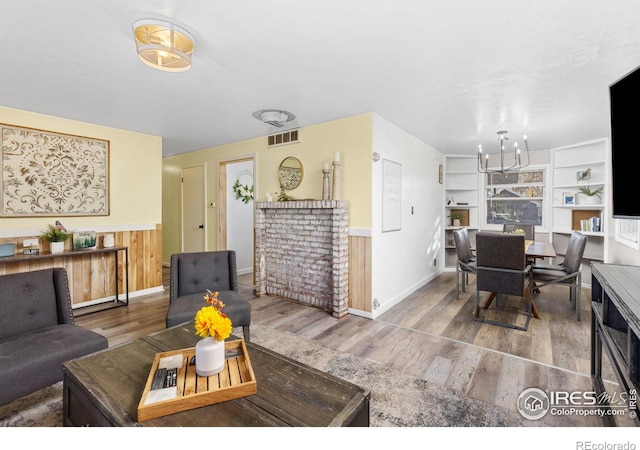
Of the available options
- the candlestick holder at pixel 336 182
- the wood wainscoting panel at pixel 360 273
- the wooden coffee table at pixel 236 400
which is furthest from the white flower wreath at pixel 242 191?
the wooden coffee table at pixel 236 400

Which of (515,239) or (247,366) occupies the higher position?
(515,239)

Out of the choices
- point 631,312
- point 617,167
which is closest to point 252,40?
point 617,167

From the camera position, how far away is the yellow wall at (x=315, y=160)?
137 inches

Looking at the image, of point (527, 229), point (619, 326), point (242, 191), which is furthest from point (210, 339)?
point (527, 229)

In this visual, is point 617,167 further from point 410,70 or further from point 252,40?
point 252,40

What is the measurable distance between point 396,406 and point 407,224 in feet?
9.23

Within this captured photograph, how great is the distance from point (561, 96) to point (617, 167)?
1642 millimetres

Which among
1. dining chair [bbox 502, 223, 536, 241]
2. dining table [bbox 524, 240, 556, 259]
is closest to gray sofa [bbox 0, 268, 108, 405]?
dining table [bbox 524, 240, 556, 259]

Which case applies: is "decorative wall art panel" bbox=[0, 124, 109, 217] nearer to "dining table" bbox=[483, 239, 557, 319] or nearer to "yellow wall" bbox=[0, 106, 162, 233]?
"yellow wall" bbox=[0, 106, 162, 233]

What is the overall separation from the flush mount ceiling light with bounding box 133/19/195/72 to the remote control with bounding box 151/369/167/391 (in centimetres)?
173

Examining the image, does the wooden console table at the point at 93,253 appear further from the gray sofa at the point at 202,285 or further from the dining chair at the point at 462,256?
the dining chair at the point at 462,256

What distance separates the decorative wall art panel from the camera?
327cm

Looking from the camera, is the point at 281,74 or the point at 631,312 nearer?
the point at 631,312

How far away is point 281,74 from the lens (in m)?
2.45
